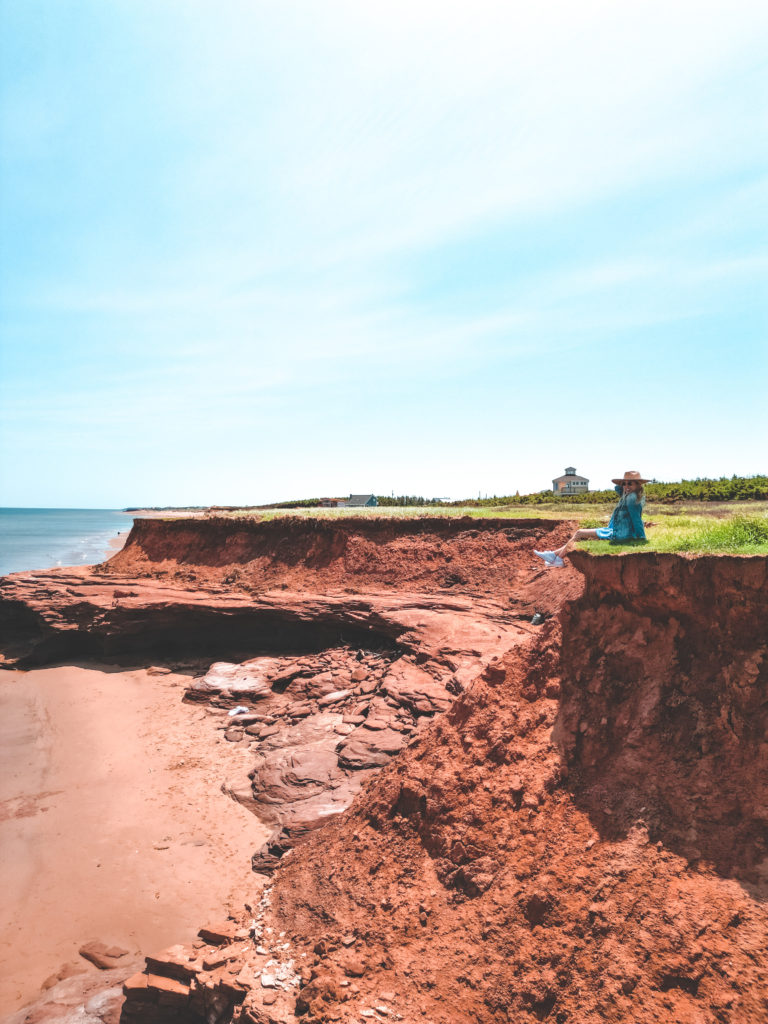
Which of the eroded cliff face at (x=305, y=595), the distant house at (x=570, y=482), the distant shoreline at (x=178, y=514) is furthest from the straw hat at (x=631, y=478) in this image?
the distant house at (x=570, y=482)

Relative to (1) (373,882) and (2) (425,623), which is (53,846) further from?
(2) (425,623)

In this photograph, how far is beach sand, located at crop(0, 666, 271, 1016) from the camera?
6617mm

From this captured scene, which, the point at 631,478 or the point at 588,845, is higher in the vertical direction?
the point at 631,478

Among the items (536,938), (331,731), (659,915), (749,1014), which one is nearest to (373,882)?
(536,938)

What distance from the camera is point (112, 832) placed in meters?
8.42

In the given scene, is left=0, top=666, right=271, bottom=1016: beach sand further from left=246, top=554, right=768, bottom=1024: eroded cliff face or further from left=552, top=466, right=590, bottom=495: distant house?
left=552, top=466, right=590, bottom=495: distant house

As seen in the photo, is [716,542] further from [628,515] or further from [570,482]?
[570,482]

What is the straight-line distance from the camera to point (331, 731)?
10.8 meters

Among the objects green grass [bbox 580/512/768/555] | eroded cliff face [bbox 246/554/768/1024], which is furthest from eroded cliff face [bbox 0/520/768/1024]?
green grass [bbox 580/512/768/555]

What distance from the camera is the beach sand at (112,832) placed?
662 centimetres

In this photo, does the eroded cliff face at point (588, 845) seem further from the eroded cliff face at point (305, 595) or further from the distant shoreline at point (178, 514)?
the distant shoreline at point (178, 514)

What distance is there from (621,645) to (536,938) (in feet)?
9.25

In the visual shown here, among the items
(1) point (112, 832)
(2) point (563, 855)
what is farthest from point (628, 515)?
(1) point (112, 832)

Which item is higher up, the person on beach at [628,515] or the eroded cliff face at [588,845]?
the person on beach at [628,515]
